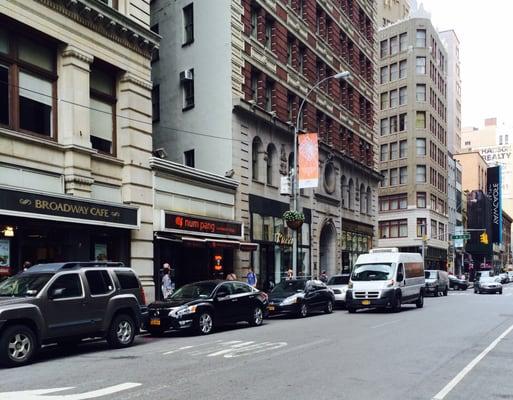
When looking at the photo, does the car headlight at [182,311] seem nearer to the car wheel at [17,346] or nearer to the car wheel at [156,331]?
the car wheel at [156,331]

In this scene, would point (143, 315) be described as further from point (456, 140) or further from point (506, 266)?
point (506, 266)

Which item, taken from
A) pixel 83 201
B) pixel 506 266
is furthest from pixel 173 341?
pixel 506 266

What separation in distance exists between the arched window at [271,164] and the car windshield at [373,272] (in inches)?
388

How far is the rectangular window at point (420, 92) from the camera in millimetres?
72562

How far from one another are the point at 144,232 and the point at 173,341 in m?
8.36

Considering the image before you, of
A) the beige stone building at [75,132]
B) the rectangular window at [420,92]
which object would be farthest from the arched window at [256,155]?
the rectangular window at [420,92]

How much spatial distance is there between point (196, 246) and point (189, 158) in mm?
7677

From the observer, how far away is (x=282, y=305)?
20734 mm

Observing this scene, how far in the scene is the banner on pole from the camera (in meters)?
27.3

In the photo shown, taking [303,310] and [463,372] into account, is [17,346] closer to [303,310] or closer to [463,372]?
[463,372]

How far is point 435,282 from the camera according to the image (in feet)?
122

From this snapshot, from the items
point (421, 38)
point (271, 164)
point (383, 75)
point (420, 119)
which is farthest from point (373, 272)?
point (421, 38)

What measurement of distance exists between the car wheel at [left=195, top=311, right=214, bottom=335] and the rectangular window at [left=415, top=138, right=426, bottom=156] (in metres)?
59.6

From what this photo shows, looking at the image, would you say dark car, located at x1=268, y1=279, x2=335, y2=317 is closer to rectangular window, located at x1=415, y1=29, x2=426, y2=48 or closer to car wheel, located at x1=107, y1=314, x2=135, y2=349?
car wheel, located at x1=107, y1=314, x2=135, y2=349
